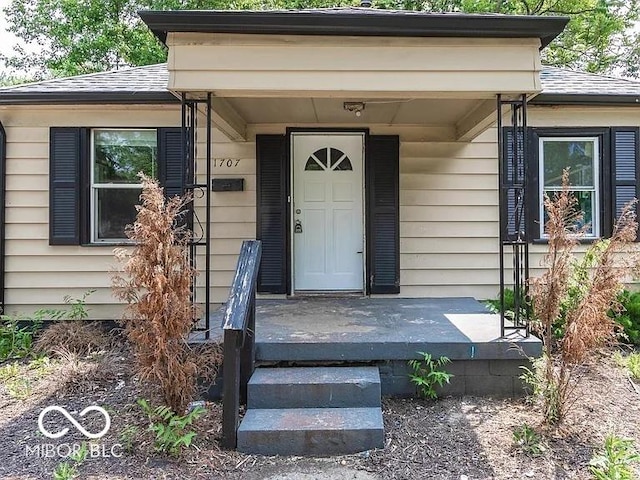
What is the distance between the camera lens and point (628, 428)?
10.0ft

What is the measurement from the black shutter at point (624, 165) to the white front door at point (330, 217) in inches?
117

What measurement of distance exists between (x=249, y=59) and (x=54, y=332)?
3456mm

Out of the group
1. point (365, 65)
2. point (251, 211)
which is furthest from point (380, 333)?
point (251, 211)

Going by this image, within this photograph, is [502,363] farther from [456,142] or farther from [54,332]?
[54,332]

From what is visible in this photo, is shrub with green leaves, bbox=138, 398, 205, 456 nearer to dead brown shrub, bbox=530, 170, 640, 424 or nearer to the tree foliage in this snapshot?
dead brown shrub, bbox=530, 170, 640, 424

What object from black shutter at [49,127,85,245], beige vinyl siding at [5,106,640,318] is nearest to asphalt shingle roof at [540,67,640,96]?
beige vinyl siding at [5,106,640,318]

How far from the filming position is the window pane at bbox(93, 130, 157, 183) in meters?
5.41

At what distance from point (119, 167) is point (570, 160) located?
5352 mm

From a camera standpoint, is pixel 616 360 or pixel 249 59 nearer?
pixel 249 59

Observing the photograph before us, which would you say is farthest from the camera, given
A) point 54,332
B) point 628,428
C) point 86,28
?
point 86,28

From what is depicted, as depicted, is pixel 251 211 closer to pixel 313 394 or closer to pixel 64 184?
pixel 64 184

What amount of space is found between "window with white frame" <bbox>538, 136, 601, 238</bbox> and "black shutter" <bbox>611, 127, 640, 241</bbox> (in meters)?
0.18

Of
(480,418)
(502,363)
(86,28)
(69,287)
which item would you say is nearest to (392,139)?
(502,363)

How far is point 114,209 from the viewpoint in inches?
214
